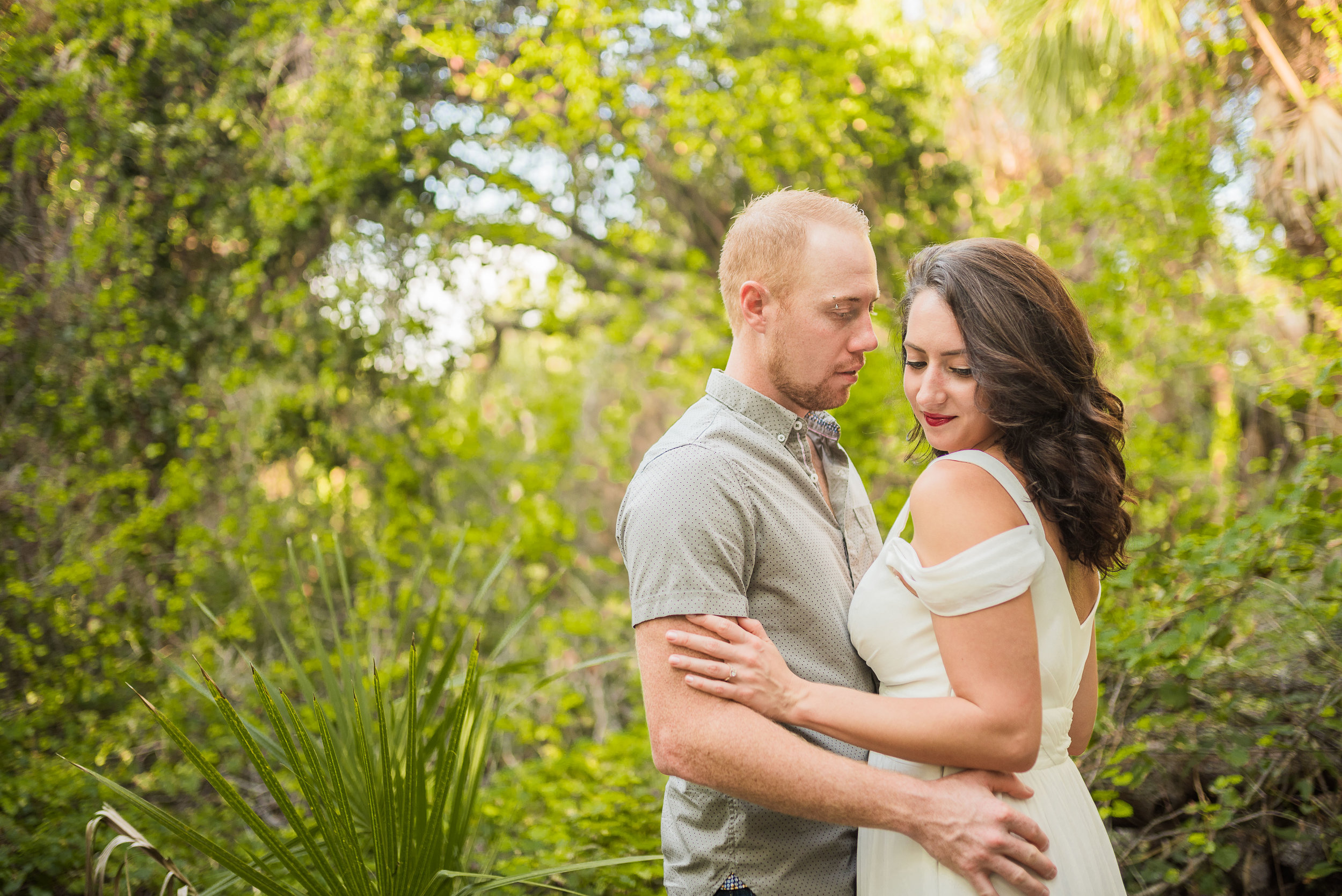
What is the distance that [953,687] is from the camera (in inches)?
53.9

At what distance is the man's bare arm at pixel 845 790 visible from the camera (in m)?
1.34

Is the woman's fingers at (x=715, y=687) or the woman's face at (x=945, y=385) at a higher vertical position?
the woman's face at (x=945, y=385)

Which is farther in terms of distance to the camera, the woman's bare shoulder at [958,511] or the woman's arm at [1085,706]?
the woman's arm at [1085,706]

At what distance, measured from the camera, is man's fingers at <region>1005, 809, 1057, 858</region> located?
53.5 inches

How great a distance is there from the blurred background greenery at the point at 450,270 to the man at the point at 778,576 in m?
2.23

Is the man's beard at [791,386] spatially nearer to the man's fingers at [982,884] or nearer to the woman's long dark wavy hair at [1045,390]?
the woman's long dark wavy hair at [1045,390]

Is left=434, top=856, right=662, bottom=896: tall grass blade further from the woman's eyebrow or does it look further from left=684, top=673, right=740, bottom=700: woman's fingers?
the woman's eyebrow

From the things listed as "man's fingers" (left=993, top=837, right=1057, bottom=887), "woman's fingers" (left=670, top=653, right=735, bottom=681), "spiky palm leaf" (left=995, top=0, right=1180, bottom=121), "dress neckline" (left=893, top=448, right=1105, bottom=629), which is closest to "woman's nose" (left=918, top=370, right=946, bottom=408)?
"dress neckline" (left=893, top=448, right=1105, bottom=629)

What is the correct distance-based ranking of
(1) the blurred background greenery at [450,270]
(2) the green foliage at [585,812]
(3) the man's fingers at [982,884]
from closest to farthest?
(3) the man's fingers at [982,884]
(2) the green foliage at [585,812]
(1) the blurred background greenery at [450,270]

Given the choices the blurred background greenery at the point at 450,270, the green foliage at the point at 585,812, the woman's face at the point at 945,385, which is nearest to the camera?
the woman's face at the point at 945,385

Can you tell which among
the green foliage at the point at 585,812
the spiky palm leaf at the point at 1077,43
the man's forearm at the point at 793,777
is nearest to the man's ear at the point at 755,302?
the man's forearm at the point at 793,777

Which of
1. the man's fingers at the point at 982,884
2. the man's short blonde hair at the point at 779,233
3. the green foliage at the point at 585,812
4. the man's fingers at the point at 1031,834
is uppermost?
the man's short blonde hair at the point at 779,233

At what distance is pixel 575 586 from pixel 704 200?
3.39m

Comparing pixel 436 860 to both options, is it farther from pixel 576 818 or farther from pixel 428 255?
pixel 428 255
